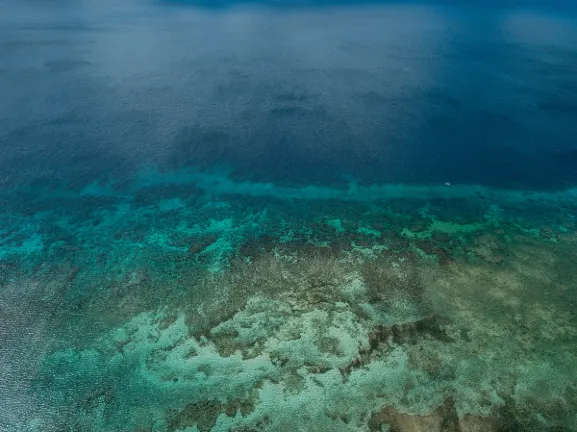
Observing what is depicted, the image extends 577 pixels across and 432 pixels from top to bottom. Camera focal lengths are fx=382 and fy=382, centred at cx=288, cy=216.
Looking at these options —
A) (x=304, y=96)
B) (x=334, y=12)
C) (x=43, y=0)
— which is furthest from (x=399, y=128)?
(x=43, y=0)

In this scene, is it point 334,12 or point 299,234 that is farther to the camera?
point 334,12

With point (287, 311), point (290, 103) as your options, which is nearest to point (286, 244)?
point (287, 311)

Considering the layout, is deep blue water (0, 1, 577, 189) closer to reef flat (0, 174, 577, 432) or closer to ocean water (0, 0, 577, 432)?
ocean water (0, 0, 577, 432)

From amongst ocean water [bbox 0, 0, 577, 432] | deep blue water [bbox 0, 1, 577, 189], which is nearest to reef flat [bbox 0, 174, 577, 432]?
ocean water [bbox 0, 0, 577, 432]

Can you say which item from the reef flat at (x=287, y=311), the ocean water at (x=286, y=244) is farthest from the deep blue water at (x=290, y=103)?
the reef flat at (x=287, y=311)

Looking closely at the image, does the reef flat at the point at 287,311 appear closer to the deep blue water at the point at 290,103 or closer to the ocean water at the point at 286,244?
the ocean water at the point at 286,244

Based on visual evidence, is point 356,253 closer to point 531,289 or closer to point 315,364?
point 315,364
